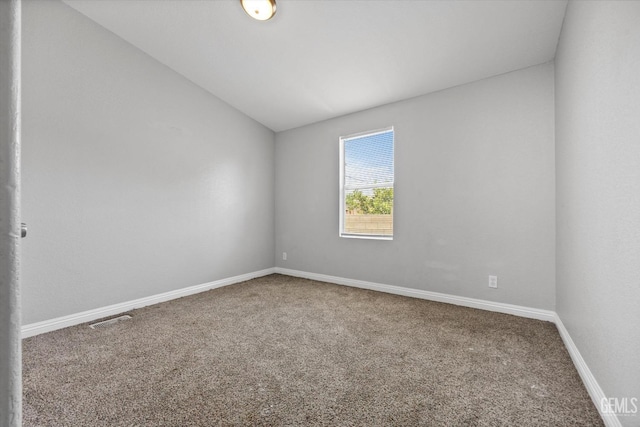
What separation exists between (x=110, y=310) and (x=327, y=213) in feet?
8.81

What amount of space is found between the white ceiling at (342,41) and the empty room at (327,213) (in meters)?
0.02

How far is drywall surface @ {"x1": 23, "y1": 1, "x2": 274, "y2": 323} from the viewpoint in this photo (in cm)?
250

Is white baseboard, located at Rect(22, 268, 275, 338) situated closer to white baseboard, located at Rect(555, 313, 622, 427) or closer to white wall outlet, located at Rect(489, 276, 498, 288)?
white wall outlet, located at Rect(489, 276, 498, 288)

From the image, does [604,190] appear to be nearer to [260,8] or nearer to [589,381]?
[589,381]

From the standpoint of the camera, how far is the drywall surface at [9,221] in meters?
0.40

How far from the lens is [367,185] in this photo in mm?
3893

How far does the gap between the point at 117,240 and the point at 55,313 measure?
2.51 ft

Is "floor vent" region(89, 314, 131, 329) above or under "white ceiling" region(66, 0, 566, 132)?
under

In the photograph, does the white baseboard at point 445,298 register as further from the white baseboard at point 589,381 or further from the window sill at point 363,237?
the window sill at point 363,237

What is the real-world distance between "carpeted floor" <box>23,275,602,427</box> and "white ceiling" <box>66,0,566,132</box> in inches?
94.0

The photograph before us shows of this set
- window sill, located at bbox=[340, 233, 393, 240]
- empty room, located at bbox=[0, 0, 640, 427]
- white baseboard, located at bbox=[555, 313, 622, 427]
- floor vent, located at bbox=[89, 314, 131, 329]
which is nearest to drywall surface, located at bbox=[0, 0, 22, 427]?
empty room, located at bbox=[0, 0, 640, 427]

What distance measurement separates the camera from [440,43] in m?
2.59

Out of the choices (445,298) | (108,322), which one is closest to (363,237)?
(445,298)

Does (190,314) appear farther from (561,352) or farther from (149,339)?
(561,352)
